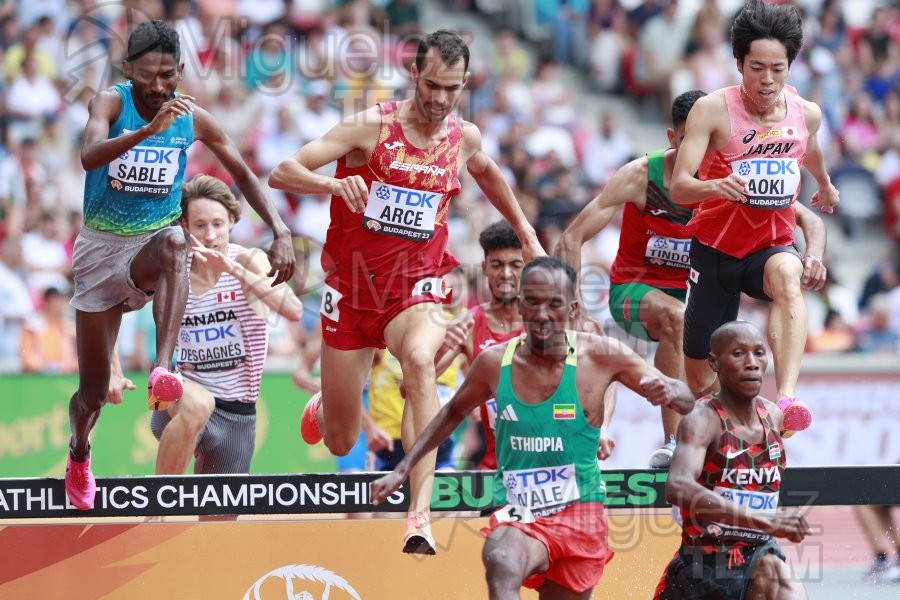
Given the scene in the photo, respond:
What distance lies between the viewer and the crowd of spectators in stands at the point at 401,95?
47.0ft

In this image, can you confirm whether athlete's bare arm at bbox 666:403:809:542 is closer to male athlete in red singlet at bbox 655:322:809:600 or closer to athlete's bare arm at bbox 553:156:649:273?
male athlete in red singlet at bbox 655:322:809:600

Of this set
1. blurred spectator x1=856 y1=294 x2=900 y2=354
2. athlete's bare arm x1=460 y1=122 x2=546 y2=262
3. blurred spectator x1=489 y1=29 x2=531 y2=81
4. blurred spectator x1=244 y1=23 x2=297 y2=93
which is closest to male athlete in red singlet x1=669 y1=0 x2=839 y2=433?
athlete's bare arm x1=460 y1=122 x2=546 y2=262

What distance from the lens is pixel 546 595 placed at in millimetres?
6602

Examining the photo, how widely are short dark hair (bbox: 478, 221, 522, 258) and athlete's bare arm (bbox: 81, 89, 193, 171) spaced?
7.66ft

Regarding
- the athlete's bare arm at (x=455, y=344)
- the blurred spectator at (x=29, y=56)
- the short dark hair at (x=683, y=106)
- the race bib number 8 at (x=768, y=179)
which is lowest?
the athlete's bare arm at (x=455, y=344)

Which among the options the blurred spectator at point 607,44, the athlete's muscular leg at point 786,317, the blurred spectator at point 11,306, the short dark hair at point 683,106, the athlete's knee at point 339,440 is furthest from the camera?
the blurred spectator at point 607,44

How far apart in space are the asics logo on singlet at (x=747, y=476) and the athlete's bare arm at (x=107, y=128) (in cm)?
319

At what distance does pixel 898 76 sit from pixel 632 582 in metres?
12.0

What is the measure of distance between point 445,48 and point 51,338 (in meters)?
6.84

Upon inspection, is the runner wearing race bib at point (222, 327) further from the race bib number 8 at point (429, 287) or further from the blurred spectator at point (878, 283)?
the blurred spectator at point (878, 283)

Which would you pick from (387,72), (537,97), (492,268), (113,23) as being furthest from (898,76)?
(492,268)

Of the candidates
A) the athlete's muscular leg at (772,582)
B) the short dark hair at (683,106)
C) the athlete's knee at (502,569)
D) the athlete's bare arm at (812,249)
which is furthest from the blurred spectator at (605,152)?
the athlete's knee at (502,569)

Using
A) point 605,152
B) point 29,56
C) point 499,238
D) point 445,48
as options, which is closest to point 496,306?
point 499,238

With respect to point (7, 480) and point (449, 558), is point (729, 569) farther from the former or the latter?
point (7, 480)
